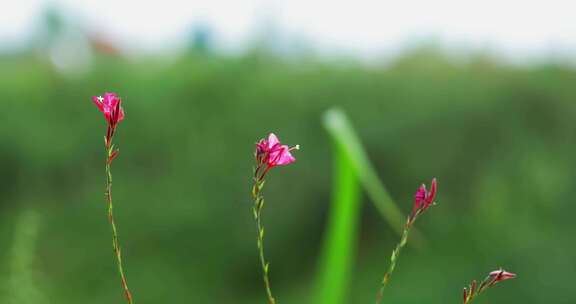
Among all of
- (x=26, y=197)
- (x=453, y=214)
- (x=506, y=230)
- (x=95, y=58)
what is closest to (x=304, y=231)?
(x=453, y=214)

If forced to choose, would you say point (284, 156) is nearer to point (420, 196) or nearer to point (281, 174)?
point (420, 196)

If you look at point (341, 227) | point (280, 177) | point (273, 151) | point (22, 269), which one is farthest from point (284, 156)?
point (280, 177)

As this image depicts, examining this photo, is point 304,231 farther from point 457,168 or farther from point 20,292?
point 20,292

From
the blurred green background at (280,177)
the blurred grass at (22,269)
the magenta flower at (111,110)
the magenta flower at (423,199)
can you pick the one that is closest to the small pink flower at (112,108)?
the magenta flower at (111,110)

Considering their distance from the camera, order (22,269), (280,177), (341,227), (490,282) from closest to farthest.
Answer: (490,282)
(341,227)
(22,269)
(280,177)

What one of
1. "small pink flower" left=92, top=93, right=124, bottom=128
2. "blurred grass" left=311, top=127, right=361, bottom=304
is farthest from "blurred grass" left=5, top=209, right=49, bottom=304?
"small pink flower" left=92, top=93, right=124, bottom=128
